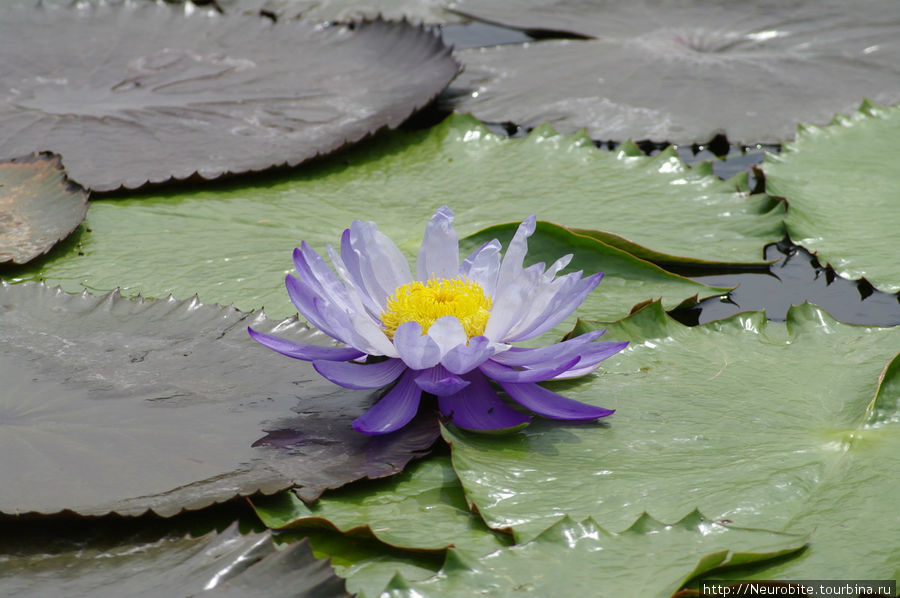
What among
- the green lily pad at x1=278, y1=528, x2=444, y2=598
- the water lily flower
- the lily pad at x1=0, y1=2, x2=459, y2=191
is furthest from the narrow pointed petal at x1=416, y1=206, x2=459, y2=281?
the lily pad at x1=0, y1=2, x2=459, y2=191

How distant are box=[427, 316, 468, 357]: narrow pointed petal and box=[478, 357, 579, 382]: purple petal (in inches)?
4.5

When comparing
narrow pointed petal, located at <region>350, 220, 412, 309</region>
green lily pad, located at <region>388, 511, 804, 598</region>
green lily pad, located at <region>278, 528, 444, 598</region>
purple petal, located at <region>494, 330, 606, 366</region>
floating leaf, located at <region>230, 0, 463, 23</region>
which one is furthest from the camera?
floating leaf, located at <region>230, 0, 463, 23</region>

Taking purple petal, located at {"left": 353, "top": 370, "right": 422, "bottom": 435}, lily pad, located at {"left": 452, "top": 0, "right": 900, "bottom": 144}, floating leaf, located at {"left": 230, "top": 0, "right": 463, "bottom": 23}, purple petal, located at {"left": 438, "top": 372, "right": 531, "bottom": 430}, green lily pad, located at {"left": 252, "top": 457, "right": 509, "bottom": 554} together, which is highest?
floating leaf, located at {"left": 230, "top": 0, "right": 463, "bottom": 23}

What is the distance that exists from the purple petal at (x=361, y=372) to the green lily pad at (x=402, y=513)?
17 centimetres

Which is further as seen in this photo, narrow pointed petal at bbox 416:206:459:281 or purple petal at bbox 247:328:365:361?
narrow pointed petal at bbox 416:206:459:281

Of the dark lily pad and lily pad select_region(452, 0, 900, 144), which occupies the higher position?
lily pad select_region(452, 0, 900, 144)

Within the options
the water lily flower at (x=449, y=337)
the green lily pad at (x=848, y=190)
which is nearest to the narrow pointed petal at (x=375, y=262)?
the water lily flower at (x=449, y=337)

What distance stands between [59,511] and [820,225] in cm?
191

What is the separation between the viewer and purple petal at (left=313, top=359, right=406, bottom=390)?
1.55 meters

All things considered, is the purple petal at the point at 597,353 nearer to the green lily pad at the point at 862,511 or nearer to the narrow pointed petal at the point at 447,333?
the narrow pointed petal at the point at 447,333

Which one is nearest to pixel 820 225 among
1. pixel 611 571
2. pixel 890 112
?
pixel 890 112

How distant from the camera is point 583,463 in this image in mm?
1548

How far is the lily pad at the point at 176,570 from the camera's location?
125cm

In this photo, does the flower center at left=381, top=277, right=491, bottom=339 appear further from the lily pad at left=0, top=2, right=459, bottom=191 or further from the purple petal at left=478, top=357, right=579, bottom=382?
the lily pad at left=0, top=2, right=459, bottom=191
